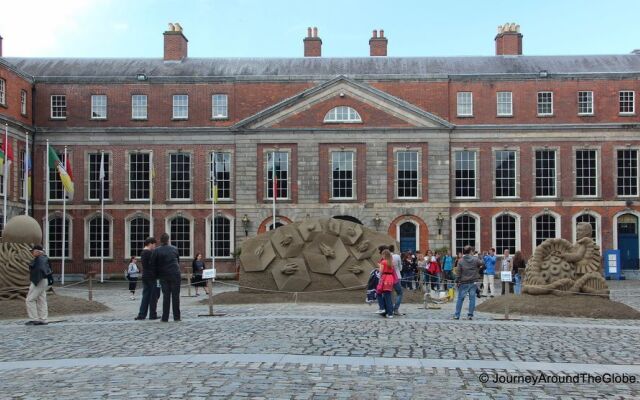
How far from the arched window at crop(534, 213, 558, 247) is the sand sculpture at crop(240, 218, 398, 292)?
21738 mm

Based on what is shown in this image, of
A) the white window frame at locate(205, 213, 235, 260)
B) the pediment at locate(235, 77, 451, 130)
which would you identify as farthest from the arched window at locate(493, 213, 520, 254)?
the white window frame at locate(205, 213, 235, 260)

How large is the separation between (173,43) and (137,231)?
1162 centimetres

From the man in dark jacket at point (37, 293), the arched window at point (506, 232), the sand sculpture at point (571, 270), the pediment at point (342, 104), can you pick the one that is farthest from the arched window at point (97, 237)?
→ the sand sculpture at point (571, 270)

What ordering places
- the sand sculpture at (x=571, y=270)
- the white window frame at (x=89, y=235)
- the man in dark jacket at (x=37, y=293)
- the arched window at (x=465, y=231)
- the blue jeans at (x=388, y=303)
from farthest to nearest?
the white window frame at (x=89, y=235)
the arched window at (x=465, y=231)
the sand sculpture at (x=571, y=270)
the blue jeans at (x=388, y=303)
the man in dark jacket at (x=37, y=293)

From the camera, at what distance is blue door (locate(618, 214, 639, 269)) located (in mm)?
43531

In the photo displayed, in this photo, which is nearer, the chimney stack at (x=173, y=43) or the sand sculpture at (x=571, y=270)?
the sand sculpture at (x=571, y=270)

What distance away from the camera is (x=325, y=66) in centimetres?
4756

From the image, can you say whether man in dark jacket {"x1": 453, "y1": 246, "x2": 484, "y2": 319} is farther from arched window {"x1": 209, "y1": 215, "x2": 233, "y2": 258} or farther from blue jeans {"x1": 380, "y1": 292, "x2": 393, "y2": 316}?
arched window {"x1": 209, "y1": 215, "x2": 233, "y2": 258}

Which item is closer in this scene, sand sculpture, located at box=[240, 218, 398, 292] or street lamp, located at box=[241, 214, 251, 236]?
sand sculpture, located at box=[240, 218, 398, 292]

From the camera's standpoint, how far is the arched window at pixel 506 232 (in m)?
43.7

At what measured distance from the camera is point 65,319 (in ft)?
60.1

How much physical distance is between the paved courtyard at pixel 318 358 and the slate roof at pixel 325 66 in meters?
30.1

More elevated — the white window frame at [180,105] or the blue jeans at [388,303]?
the white window frame at [180,105]

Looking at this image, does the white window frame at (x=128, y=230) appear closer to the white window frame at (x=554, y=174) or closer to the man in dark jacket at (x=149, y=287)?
the white window frame at (x=554, y=174)
